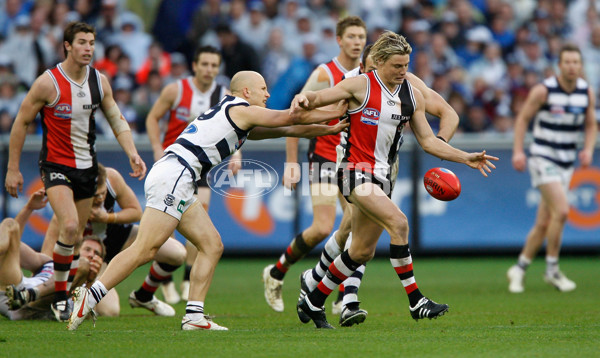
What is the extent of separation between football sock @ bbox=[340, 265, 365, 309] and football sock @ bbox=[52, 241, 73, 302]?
2.44 metres

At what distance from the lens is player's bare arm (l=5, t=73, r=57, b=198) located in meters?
7.80

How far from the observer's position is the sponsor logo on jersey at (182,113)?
9914 millimetres

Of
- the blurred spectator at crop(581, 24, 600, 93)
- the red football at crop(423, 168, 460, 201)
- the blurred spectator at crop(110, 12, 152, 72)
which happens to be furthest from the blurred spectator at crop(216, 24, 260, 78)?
the red football at crop(423, 168, 460, 201)

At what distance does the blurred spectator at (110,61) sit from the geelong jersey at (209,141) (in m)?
8.91

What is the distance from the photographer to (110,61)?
15266mm

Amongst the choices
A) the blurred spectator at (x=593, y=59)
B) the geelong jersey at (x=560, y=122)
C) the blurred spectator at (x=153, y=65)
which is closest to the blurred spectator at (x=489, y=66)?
the blurred spectator at (x=593, y=59)

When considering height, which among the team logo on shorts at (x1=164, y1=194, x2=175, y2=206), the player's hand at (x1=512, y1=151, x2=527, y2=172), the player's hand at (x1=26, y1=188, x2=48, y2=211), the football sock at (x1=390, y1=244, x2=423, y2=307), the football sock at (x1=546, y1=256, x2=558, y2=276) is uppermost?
the team logo on shorts at (x1=164, y1=194, x2=175, y2=206)

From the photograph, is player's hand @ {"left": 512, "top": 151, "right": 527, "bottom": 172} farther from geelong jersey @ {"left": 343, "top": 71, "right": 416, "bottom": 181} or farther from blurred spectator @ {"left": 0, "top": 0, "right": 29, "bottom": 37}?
blurred spectator @ {"left": 0, "top": 0, "right": 29, "bottom": 37}

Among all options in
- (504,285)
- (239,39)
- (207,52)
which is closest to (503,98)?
(239,39)

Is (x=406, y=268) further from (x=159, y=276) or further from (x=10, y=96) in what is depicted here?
(x=10, y=96)

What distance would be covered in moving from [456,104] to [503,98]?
130 centimetres

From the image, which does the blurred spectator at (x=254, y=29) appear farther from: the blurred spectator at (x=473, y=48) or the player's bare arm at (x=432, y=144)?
the player's bare arm at (x=432, y=144)

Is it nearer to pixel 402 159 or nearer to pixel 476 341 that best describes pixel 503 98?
pixel 402 159

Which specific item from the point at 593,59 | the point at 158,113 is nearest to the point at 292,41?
the point at 593,59
